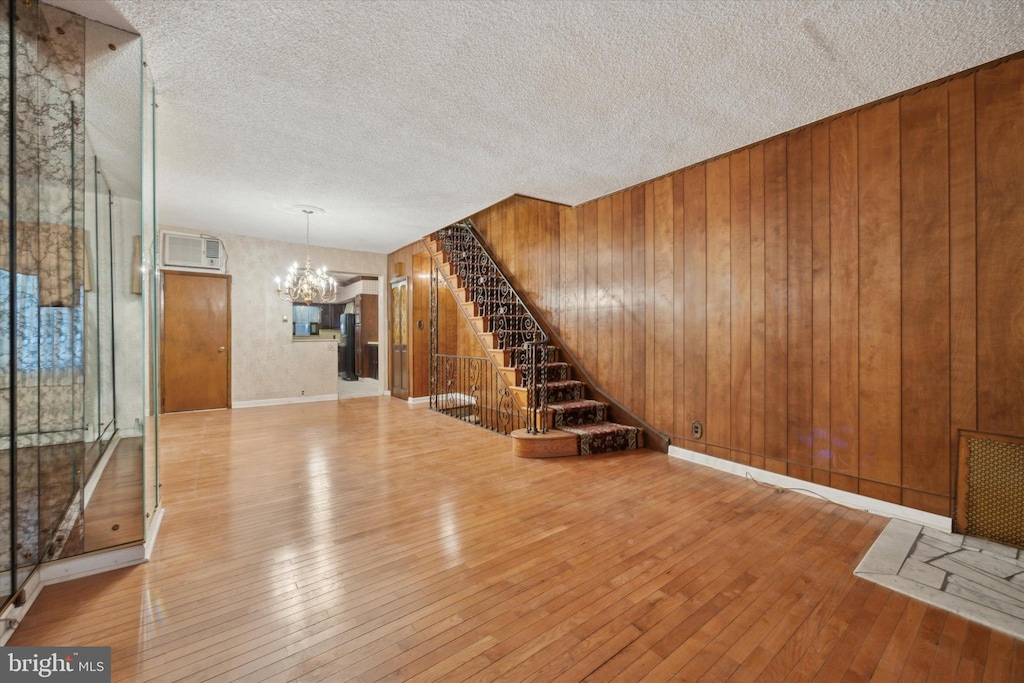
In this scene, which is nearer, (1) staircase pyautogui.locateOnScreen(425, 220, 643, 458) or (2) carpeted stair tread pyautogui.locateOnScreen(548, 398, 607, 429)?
(1) staircase pyautogui.locateOnScreen(425, 220, 643, 458)

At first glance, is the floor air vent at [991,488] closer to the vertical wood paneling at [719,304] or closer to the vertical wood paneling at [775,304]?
the vertical wood paneling at [775,304]

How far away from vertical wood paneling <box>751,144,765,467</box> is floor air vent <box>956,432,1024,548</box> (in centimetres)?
119

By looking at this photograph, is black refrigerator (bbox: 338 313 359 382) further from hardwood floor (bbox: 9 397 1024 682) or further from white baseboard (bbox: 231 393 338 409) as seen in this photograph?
hardwood floor (bbox: 9 397 1024 682)

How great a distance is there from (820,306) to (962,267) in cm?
78

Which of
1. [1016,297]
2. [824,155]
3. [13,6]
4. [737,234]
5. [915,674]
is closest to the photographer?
[915,674]

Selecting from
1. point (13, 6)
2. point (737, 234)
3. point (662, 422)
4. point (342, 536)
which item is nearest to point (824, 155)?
point (737, 234)

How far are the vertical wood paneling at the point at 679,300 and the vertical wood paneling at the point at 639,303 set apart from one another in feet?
1.21

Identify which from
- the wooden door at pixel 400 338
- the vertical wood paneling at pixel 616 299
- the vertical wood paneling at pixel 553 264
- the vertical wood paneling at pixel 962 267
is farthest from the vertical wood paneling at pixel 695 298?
the wooden door at pixel 400 338

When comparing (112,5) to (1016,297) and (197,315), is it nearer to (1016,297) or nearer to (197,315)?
(1016,297)

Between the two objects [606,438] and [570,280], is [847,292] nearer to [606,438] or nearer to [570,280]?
[606,438]

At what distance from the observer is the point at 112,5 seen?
6.59 feet

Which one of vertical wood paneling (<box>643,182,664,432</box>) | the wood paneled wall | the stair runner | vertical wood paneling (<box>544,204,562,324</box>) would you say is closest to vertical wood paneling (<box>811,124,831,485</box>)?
the wood paneled wall

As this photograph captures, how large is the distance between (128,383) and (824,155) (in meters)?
5.26

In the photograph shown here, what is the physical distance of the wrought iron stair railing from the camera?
15.3 ft
